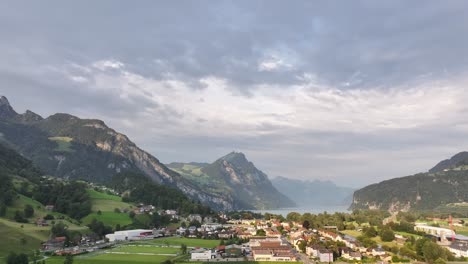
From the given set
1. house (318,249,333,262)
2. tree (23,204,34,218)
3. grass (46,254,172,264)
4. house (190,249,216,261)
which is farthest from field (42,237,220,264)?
tree (23,204,34,218)

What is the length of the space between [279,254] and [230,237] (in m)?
36.2

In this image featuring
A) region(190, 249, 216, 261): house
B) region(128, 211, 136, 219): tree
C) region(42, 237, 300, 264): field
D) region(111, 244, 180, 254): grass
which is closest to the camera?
region(42, 237, 300, 264): field

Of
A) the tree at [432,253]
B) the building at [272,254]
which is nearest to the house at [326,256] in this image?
the building at [272,254]

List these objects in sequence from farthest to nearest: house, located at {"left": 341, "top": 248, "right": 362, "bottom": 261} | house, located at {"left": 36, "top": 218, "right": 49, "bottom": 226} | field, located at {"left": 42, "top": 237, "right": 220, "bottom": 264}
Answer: house, located at {"left": 36, "top": 218, "right": 49, "bottom": 226}, house, located at {"left": 341, "top": 248, "right": 362, "bottom": 261}, field, located at {"left": 42, "top": 237, "right": 220, "bottom": 264}

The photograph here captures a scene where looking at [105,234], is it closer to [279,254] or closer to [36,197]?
[36,197]

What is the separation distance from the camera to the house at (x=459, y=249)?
314ft

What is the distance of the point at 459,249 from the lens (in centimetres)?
9788

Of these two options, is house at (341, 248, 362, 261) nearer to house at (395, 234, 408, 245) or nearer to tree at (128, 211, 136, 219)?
house at (395, 234, 408, 245)

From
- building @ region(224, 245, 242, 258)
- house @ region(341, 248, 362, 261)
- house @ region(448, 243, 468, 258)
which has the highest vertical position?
building @ region(224, 245, 242, 258)

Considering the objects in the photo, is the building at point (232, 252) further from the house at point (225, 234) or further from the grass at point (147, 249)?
the house at point (225, 234)

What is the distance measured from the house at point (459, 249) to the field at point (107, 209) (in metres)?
103

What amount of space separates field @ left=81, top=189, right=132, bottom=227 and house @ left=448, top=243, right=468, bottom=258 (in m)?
103

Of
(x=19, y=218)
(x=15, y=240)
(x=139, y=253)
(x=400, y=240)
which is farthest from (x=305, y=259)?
(x=19, y=218)

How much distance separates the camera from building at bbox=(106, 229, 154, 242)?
12044 centimetres
